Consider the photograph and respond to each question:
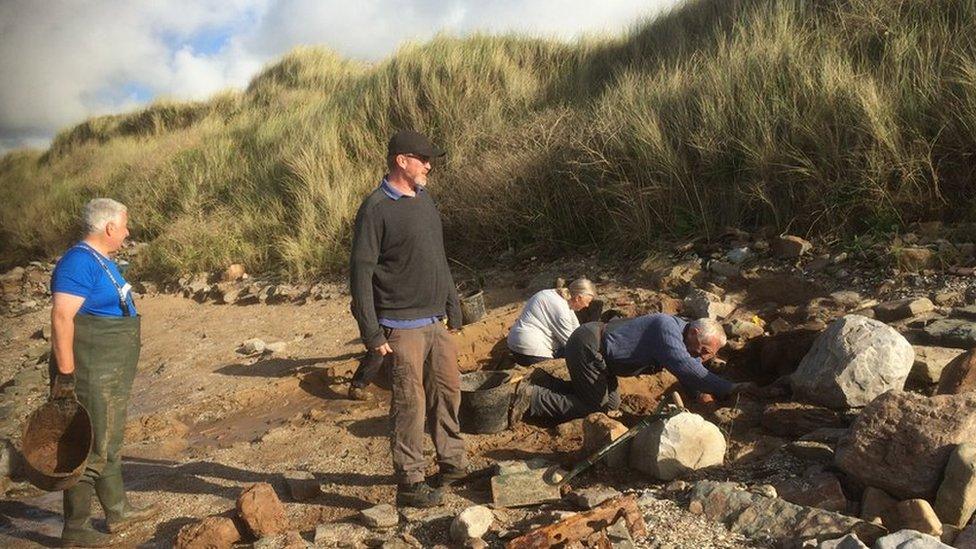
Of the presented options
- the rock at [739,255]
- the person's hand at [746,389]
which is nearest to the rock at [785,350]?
the person's hand at [746,389]

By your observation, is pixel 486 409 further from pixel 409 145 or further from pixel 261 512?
pixel 409 145

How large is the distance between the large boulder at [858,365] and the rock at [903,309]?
0.86 m

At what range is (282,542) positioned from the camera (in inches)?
153

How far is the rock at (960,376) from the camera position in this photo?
4255mm

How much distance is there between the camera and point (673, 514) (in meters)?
3.79

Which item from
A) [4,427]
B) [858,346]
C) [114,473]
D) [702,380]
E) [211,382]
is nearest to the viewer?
[114,473]

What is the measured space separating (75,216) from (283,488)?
1460 centimetres

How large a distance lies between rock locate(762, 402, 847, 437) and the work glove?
3937mm

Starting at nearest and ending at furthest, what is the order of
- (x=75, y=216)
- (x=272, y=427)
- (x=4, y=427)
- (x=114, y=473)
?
1. (x=114, y=473)
2. (x=272, y=427)
3. (x=4, y=427)
4. (x=75, y=216)

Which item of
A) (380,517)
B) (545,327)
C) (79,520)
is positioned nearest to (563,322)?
(545,327)

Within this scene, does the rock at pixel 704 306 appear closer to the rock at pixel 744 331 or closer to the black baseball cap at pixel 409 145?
the rock at pixel 744 331

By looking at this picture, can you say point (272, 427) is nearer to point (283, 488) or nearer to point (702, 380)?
point (283, 488)

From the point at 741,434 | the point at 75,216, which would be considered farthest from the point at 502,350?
the point at 75,216

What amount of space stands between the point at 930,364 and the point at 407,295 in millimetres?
3332
